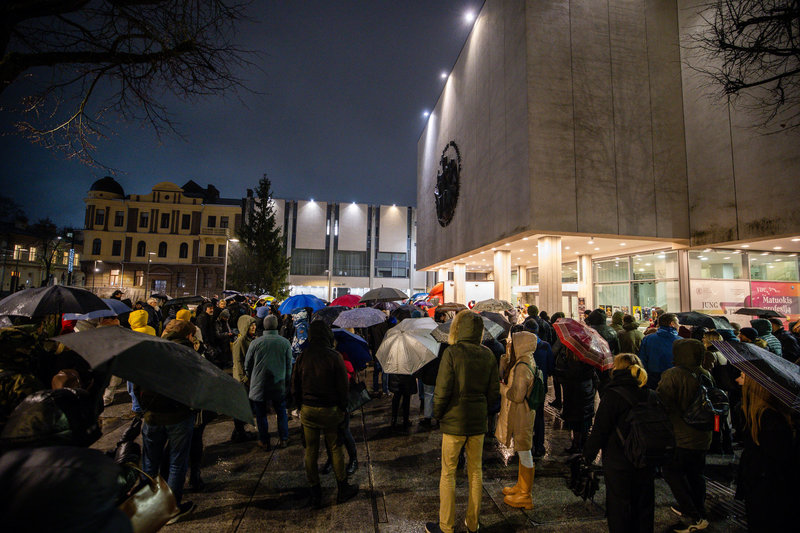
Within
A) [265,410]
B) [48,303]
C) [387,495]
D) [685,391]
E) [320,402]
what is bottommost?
[387,495]

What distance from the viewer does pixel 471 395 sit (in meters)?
3.50

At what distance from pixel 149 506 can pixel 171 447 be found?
2246 millimetres

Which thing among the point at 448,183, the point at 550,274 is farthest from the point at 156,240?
the point at 550,274

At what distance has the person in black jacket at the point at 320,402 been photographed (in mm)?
4027

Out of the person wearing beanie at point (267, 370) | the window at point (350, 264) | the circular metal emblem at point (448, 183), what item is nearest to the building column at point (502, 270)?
the circular metal emblem at point (448, 183)

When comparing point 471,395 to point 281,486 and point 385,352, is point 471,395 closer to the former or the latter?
point 385,352

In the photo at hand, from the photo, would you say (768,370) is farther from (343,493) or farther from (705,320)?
(705,320)

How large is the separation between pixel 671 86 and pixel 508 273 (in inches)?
472

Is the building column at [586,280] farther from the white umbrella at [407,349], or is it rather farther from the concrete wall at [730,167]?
the white umbrella at [407,349]

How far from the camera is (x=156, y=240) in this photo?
4734cm

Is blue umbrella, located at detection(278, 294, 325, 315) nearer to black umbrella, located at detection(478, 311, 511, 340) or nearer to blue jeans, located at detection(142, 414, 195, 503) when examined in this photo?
black umbrella, located at detection(478, 311, 511, 340)

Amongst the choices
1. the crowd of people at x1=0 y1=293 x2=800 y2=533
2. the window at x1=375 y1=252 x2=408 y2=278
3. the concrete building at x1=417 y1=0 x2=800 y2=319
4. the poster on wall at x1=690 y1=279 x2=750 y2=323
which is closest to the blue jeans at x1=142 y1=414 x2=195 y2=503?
the crowd of people at x1=0 y1=293 x2=800 y2=533

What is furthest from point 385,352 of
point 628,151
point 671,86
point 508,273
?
point 671,86

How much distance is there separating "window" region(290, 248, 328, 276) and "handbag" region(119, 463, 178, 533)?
2020 inches
